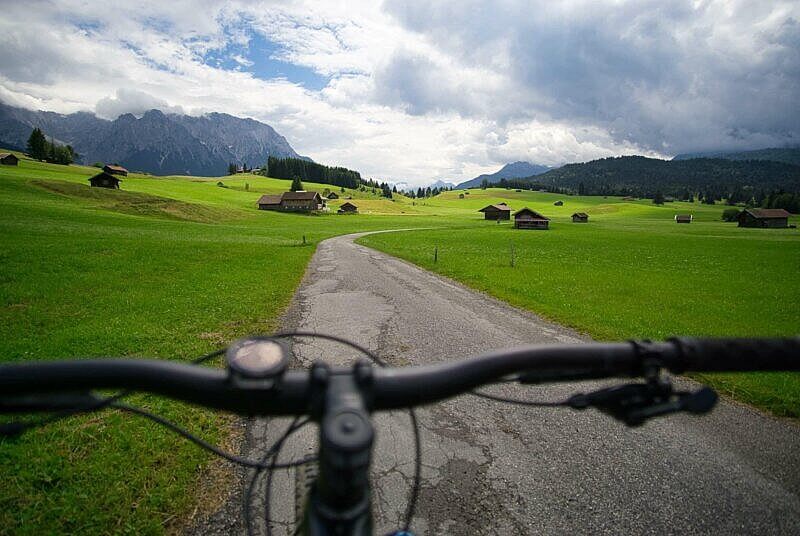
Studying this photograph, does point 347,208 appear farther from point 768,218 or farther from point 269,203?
point 768,218

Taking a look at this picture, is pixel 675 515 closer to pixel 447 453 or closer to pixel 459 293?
pixel 447 453

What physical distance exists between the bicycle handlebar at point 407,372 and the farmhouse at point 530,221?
83688mm

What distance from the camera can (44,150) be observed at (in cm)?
11281

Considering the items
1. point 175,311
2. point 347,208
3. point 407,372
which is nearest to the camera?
point 407,372

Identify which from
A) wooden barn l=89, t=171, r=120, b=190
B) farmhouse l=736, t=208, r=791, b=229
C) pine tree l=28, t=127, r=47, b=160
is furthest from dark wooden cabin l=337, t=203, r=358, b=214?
farmhouse l=736, t=208, r=791, b=229

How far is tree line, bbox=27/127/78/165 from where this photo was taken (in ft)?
363

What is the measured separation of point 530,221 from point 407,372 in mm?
85806

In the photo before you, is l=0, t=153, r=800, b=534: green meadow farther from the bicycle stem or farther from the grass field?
the bicycle stem

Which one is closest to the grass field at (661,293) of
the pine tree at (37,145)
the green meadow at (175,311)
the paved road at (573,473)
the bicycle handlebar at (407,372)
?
the green meadow at (175,311)

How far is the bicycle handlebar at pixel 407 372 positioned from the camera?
1451 mm

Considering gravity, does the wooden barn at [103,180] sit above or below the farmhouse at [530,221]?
above

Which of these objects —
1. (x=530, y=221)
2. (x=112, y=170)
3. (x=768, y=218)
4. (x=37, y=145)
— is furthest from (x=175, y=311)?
(x=37, y=145)

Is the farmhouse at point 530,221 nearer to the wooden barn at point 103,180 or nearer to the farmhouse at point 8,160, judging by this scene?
the wooden barn at point 103,180

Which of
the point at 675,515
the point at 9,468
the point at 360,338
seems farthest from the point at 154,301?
the point at 675,515
